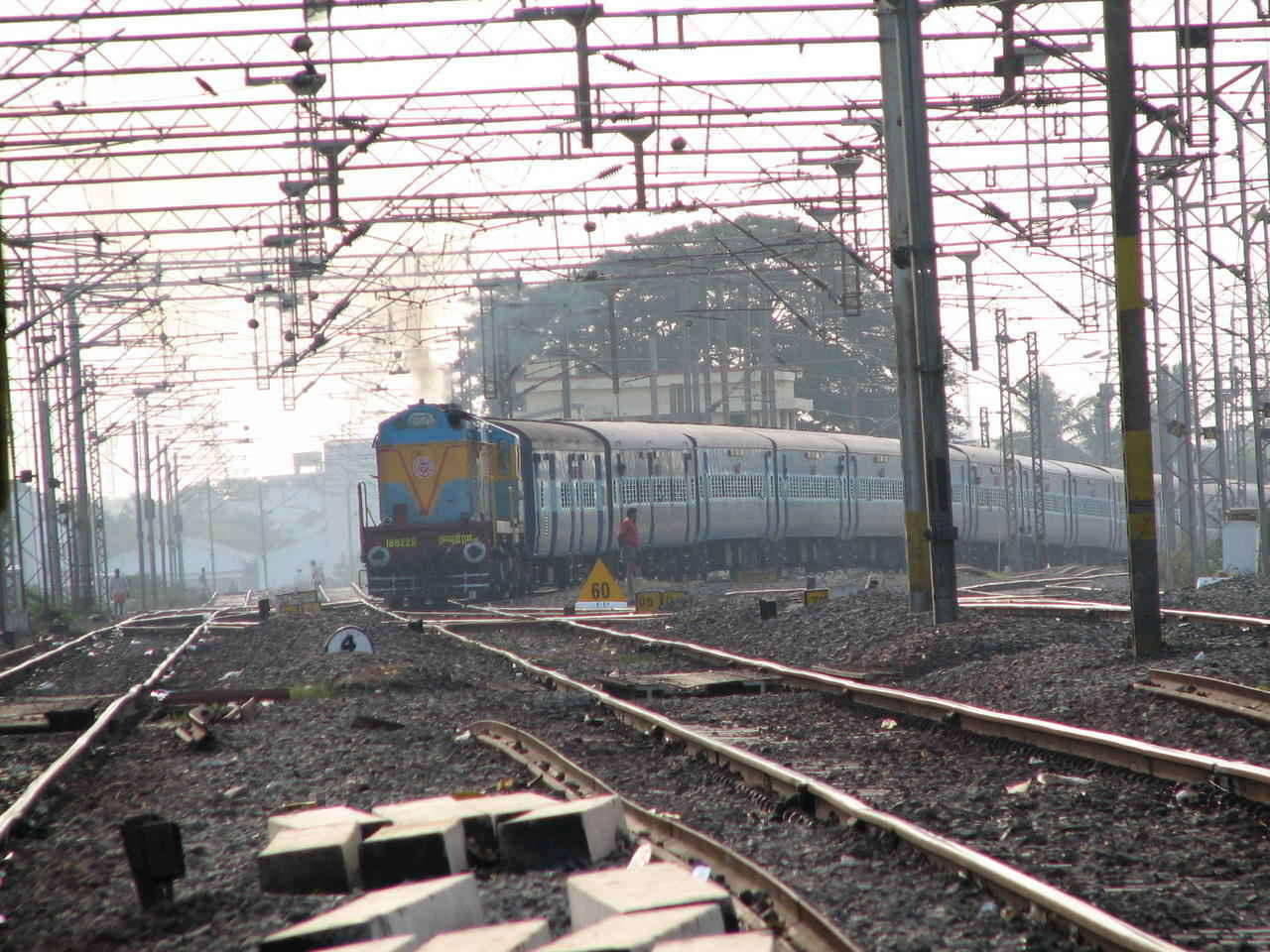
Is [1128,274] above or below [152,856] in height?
above

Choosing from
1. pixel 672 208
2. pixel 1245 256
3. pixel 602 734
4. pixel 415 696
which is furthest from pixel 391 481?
pixel 602 734

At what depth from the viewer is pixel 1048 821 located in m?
6.54

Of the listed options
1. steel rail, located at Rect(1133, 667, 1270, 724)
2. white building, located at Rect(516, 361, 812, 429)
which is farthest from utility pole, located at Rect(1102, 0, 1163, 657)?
white building, located at Rect(516, 361, 812, 429)

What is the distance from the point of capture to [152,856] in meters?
5.75

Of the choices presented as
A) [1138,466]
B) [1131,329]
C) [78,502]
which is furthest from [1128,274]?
[78,502]

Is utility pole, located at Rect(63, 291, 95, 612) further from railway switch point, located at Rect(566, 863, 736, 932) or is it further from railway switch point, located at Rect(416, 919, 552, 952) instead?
railway switch point, located at Rect(416, 919, 552, 952)

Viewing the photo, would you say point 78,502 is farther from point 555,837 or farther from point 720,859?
point 720,859

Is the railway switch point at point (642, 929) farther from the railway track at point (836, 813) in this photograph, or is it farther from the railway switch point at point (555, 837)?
the railway switch point at point (555, 837)

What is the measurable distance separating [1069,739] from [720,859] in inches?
125

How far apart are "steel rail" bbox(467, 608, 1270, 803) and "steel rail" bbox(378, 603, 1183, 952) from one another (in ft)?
4.50

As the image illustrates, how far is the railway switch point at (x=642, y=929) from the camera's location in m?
4.20

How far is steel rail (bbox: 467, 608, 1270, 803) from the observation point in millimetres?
6723

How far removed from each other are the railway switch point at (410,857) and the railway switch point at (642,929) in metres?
1.16

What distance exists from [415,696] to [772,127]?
1707 cm
